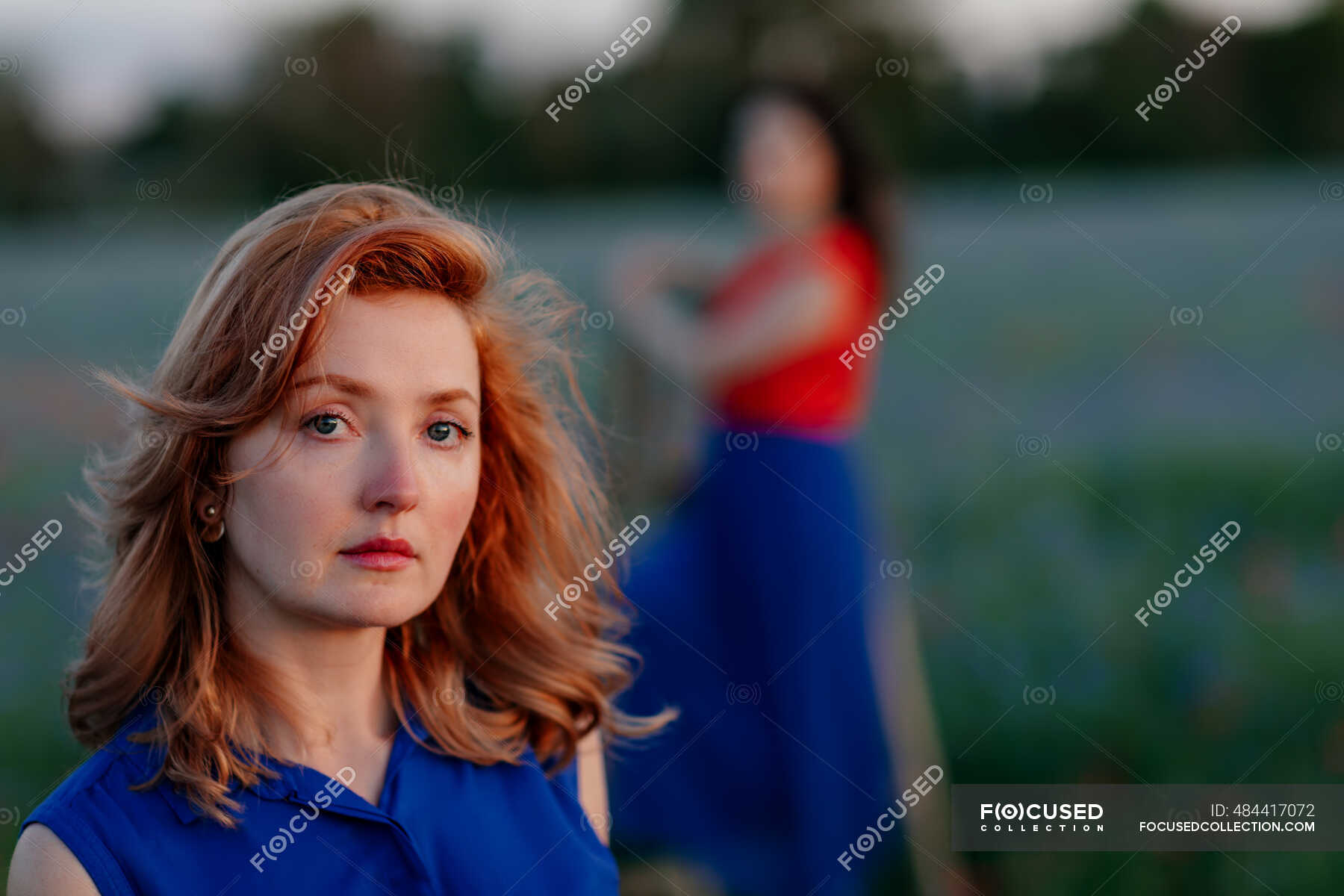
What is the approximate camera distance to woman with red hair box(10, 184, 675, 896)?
152 cm

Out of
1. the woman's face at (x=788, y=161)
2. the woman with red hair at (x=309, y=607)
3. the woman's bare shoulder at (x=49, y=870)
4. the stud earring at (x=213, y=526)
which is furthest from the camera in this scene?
the woman's face at (x=788, y=161)

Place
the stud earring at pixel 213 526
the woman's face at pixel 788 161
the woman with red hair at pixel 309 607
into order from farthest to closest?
the woman's face at pixel 788 161
the stud earring at pixel 213 526
the woman with red hair at pixel 309 607

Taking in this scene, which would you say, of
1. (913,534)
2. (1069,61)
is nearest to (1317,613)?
(913,534)

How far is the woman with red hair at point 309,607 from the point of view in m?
1.52

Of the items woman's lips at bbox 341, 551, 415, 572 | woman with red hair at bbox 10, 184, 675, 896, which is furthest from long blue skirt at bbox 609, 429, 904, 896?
woman's lips at bbox 341, 551, 415, 572

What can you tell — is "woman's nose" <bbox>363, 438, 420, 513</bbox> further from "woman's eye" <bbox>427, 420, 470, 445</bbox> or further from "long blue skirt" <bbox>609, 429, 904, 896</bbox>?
"long blue skirt" <bbox>609, 429, 904, 896</bbox>

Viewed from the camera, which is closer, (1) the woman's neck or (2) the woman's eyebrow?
(2) the woman's eyebrow

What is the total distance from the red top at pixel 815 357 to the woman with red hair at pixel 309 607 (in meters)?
2.16

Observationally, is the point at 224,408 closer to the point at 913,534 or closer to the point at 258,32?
the point at 913,534

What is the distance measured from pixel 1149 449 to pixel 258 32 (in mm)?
16708

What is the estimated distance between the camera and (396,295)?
1591 millimetres

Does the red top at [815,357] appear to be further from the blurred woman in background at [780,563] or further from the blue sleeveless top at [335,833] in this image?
the blue sleeveless top at [335,833]

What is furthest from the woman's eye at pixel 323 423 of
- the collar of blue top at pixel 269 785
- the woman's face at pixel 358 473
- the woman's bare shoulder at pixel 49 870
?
the woman's bare shoulder at pixel 49 870

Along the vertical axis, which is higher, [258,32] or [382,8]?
[382,8]
